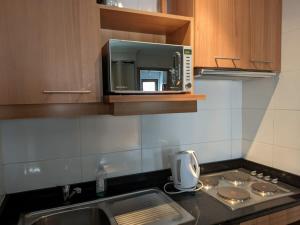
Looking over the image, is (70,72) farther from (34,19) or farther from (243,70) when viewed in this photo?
(243,70)

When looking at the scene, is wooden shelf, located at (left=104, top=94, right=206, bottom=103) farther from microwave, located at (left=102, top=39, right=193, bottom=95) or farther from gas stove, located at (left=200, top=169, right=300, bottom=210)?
gas stove, located at (left=200, top=169, right=300, bottom=210)

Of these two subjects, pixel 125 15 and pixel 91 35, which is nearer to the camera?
pixel 91 35

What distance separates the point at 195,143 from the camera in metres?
1.64

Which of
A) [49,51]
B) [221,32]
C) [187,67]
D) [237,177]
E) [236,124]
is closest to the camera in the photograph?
[49,51]

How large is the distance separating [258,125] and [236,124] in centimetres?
17

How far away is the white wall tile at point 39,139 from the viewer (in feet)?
3.92

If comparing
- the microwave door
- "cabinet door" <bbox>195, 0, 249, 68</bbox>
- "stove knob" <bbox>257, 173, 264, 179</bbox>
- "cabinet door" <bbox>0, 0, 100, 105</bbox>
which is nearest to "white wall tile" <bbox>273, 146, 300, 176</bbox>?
"stove knob" <bbox>257, 173, 264, 179</bbox>

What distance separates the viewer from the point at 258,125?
5.45 feet

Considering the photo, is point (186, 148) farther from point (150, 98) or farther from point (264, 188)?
point (150, 98)

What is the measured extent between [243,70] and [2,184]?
1443mm

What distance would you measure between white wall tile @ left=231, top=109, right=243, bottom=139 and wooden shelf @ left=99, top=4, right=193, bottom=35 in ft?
2.68

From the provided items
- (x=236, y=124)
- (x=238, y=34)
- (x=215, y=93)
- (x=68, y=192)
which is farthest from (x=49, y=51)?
(x=236, y=124)

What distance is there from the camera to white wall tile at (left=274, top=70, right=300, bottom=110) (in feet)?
4.56

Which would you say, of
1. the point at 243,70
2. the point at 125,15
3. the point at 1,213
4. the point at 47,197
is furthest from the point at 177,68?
the point at 1,213
